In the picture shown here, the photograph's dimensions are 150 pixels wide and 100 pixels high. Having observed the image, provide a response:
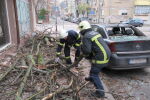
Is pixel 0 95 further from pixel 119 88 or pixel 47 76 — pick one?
pixel 119 88

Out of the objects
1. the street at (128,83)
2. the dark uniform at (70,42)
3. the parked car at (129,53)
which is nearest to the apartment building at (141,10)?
the street at (128,83)

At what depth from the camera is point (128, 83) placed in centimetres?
535

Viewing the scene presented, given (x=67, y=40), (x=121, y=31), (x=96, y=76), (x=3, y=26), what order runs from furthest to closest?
(x=3, y=26) < (x=121, y=31) < (x=67, y=40) < (x=96, y=76)

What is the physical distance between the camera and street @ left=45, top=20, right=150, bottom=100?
4571 millimetres

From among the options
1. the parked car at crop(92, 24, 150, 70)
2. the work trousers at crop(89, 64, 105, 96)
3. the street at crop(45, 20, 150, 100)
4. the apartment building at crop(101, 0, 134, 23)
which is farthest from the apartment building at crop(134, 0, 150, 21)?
the work trousers at crop(89, 64, 105, 96)

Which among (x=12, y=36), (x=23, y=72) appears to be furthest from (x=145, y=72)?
(x=12, y=36)

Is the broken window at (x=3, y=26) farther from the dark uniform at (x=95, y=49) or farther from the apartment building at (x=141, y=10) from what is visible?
the apartment building at (x=141, y=10)

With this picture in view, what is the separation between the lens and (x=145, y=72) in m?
6.24

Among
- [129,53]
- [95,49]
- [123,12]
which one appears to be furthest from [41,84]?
[123,12]

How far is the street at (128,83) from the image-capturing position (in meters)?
4.57

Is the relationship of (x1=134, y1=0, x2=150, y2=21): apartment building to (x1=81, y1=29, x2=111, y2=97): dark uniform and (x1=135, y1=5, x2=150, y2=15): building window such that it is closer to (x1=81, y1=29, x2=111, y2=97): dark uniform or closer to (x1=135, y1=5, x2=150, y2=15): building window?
(x1=135, y1=5, x2=150, y2=15): building window

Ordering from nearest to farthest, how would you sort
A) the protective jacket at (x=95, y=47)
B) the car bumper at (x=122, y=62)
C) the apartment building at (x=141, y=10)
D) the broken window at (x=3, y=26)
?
the protective jacket at (x=95, y=47) < the car bumper at (x=122, y=62) < the broken window at (x=3, y=26) < the apartment building at (x=141, y=10)

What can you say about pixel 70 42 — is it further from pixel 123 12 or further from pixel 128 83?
pixel 123 12

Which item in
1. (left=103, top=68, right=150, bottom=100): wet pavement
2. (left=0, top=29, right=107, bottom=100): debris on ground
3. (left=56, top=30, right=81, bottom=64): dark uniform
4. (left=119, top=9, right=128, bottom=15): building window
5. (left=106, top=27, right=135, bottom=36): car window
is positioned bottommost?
(left=103, top=68, right=150, bottom=100): wet pavement
